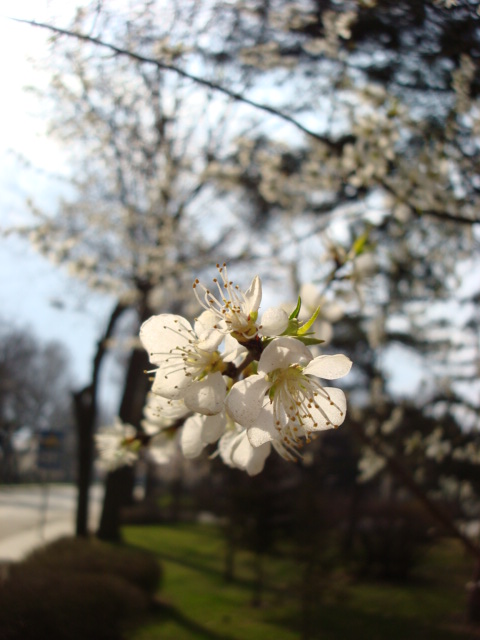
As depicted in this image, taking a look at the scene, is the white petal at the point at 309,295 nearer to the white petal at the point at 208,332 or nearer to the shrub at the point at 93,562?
the white petal at the point at 208,332

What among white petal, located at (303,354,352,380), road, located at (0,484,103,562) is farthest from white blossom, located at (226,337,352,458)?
road, located at (0,484,103,562)

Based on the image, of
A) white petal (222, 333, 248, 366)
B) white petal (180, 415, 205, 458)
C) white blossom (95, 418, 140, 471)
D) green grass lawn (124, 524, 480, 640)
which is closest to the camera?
white petal (222, 333, 248, 366)

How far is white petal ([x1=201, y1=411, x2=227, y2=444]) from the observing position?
0.94 m

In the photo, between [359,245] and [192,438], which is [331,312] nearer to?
[359,245]

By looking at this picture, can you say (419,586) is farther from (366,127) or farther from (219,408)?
(219,408)

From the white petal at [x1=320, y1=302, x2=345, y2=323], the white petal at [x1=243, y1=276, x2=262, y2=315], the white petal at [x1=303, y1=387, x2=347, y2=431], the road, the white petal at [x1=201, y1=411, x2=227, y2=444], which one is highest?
the white petal at [x1=320, y1=302, x2=345, y2=323]

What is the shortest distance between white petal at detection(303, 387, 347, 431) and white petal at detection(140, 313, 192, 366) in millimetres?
269

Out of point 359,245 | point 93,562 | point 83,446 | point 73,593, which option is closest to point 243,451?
point 359,245

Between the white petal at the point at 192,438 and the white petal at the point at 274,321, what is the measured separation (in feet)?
0.88

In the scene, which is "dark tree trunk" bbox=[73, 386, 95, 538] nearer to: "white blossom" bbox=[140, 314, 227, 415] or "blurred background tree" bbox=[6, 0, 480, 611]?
"blurred background tree" bbox=[6, 0, 480, 611]

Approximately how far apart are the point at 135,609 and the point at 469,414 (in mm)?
4144

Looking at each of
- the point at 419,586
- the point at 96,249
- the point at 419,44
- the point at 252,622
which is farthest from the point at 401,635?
the point at 96,249

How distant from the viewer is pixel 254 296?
0.92 m

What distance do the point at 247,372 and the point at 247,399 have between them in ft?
0.41
